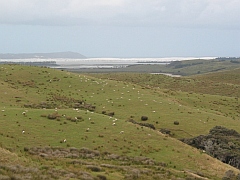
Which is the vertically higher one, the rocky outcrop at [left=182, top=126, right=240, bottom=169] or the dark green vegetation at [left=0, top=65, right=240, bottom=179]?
the dark green vegetation at [left=0, top=65, right=240, bottom=179]

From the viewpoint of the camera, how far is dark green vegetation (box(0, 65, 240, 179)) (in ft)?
93.6

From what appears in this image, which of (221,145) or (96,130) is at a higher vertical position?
(96,130)

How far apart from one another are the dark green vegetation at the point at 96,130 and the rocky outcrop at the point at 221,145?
3816mm

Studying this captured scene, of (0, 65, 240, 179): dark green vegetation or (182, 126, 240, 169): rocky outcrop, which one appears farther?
(182, 126, 240, 169): rocky outcrop

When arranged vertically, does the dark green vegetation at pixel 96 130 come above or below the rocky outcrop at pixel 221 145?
above

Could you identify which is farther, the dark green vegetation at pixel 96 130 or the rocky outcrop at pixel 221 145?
the rocky outcrop at pixel 221 145

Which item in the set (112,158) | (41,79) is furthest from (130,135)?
(41,79)

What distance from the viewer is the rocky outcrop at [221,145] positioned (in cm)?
4100

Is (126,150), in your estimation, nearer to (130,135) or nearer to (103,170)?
(130,135)

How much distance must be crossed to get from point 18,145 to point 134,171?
1398 centimetres

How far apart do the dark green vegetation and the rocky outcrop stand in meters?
3.82

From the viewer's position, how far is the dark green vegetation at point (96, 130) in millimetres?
28516

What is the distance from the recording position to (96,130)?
4278 cm

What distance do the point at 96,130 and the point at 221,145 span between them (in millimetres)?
15881
